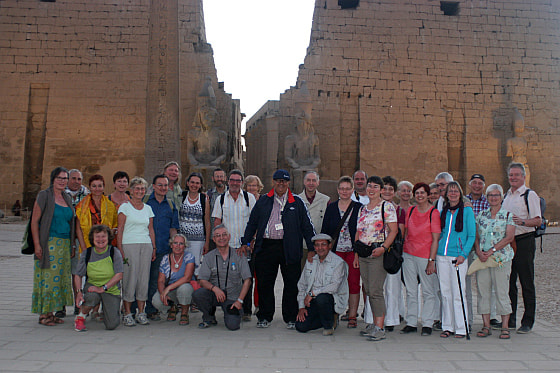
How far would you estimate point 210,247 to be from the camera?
5617 millimetres

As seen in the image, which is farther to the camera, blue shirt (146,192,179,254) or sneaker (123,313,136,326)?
blue shirt (146,192,179,254)

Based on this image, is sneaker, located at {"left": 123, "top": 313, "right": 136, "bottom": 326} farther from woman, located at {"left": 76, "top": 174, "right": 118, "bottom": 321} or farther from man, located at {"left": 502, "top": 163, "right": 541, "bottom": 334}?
man, located at {"left": 502, "top": 163, "right": 541, "bottom": 334}

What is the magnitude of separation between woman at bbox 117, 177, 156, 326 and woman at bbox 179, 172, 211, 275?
1.62 feet

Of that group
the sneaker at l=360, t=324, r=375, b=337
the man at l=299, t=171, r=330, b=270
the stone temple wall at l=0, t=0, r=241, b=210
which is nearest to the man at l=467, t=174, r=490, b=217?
the man at l=299, t=171, r=330, b=270

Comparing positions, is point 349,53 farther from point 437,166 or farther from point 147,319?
point 147,319

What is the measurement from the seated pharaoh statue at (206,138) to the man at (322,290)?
7.78m

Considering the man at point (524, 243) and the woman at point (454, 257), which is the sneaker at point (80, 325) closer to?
the woman at point (454, 257)

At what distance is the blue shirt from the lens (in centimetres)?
518

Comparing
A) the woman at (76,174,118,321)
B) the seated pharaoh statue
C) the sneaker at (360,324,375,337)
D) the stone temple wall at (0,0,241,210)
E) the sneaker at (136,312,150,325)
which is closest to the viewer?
the sneaker at (360,324,375,337)

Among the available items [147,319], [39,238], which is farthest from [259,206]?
[39,238]

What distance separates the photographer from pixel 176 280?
5035 mm

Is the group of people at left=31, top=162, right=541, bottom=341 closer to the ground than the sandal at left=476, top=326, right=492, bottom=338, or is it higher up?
higher up

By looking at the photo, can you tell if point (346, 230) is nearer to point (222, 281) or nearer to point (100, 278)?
point (222, 281)

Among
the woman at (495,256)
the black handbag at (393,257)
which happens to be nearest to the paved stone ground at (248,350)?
the woman at (495,256)
